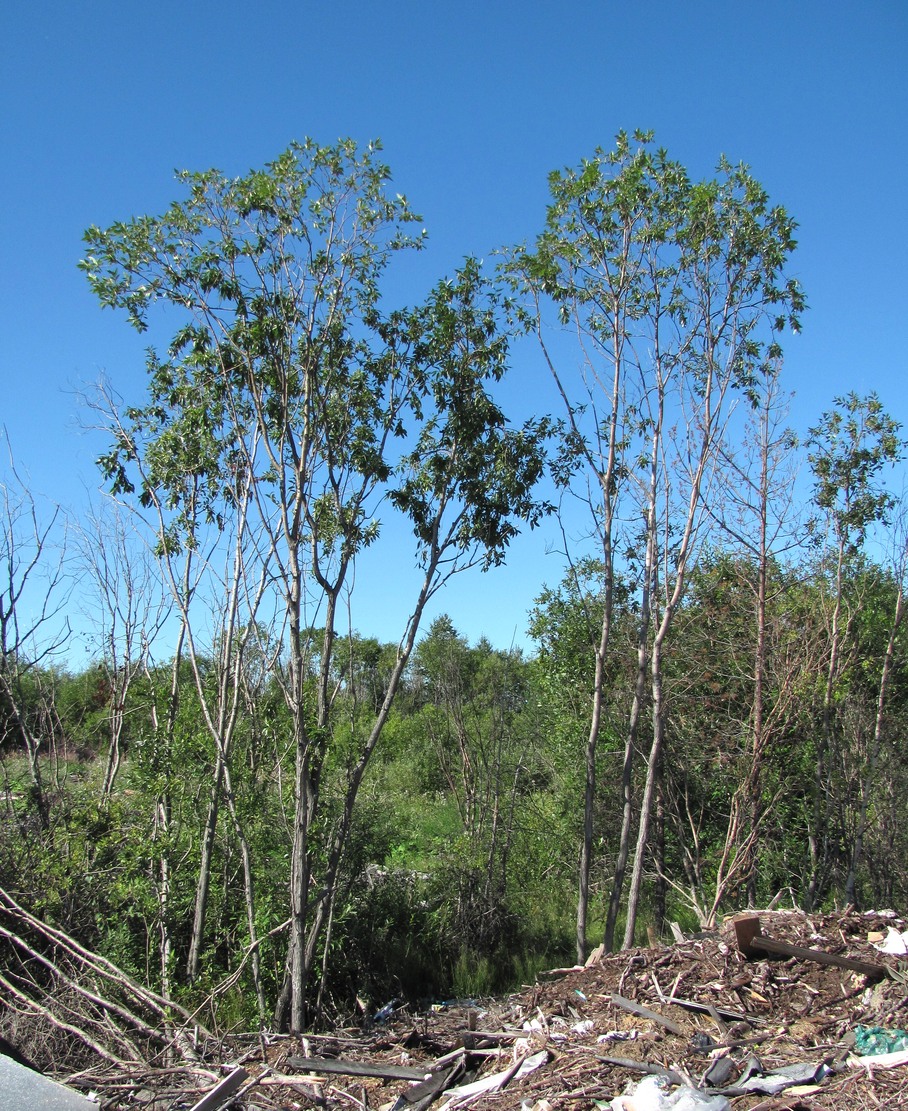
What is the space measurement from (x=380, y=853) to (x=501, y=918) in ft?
6.69

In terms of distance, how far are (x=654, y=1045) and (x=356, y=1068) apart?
1.79m

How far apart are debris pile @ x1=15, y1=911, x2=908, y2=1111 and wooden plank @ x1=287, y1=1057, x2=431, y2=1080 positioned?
0.01 metres

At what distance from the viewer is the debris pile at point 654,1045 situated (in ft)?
12.6

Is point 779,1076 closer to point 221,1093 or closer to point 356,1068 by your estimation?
point 356,1068

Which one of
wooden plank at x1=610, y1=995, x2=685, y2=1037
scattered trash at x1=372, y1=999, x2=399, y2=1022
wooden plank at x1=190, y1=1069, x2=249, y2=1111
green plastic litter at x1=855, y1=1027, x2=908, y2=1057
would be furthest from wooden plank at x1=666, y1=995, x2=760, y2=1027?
scattered trash at x1=372, y1=999, x2=399, y2=1022

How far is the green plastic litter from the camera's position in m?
4.04

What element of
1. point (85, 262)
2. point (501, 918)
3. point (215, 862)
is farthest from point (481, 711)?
point (85, 262)

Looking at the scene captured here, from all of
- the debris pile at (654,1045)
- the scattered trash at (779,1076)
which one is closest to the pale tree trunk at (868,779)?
the debris pile at (654,1045)

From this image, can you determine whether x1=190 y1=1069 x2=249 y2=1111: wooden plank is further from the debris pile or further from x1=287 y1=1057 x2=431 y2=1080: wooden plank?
x1=287 y1=1057 x2=431 y2=1080: wooden plank

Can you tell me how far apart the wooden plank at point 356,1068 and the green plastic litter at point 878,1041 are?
2.33 metres

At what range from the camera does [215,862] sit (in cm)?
845

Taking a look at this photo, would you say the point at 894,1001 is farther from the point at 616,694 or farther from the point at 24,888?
the point at 24,888

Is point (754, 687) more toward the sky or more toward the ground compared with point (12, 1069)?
more toward the sky

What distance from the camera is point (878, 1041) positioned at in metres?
4.10
